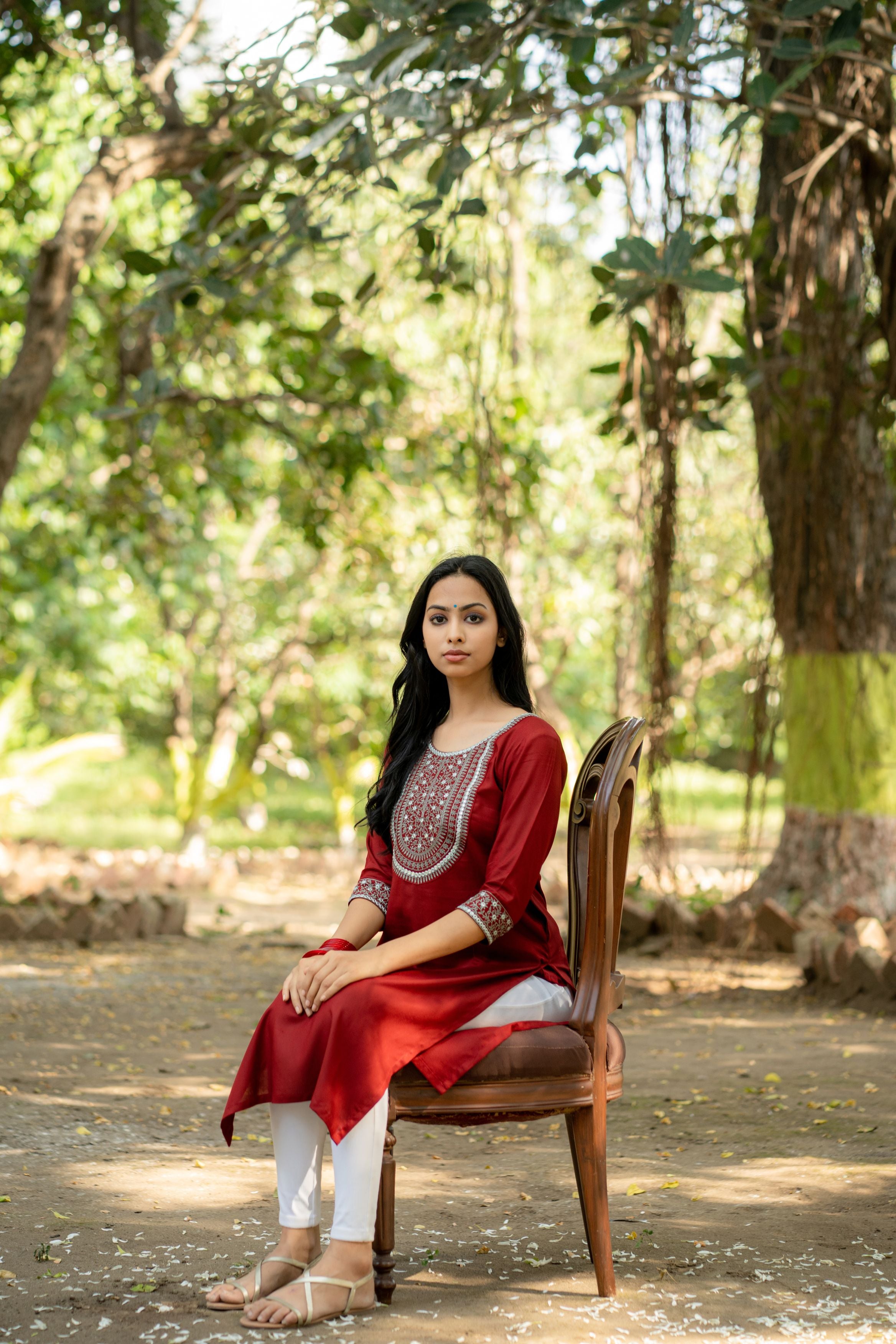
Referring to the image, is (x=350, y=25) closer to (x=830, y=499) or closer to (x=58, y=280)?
(x=58, y=280)

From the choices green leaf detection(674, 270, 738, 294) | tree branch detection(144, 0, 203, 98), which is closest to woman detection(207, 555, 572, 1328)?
green leaf detection(674, 270, 738, 294)

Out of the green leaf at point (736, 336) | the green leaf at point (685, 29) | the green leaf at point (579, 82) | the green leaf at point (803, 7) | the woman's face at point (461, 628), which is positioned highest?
the green leaf at point (579, 82)

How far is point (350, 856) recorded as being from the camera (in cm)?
1179

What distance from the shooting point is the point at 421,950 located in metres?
2.35

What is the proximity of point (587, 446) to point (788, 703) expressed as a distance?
448cm


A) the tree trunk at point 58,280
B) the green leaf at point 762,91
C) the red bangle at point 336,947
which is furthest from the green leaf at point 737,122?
the tree trunk at point 58,280

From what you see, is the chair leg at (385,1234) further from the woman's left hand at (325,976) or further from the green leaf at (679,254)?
the green leaf at (679,254)

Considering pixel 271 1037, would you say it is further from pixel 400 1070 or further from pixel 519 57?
pixel 519 57

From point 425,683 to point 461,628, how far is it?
0.20 metres

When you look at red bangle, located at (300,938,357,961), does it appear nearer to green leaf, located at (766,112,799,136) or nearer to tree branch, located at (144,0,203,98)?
green leaf, located at (766,112,799,136)

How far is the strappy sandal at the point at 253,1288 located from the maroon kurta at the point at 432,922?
0.78ft

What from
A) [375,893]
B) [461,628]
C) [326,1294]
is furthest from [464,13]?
[326,1294]

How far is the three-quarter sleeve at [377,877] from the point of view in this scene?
263 cm

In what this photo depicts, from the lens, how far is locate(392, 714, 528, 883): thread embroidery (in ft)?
8.20
